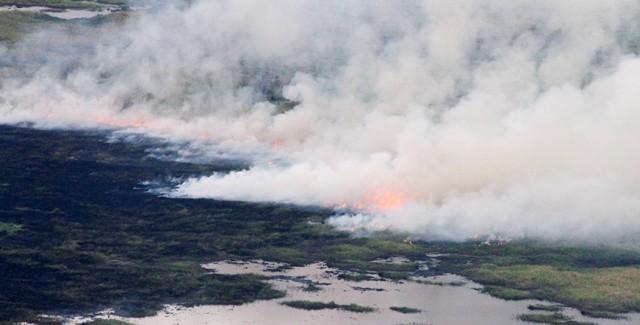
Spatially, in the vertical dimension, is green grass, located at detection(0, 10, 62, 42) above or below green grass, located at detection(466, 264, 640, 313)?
above

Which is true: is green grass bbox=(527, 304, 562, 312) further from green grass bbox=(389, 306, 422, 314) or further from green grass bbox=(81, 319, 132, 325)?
green grass bbox=(81, 319, 132, 325)

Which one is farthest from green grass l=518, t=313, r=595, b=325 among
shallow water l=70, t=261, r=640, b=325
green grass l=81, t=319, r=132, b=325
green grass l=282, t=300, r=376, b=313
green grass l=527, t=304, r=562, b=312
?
green grass l=81, t=319, r=132, b=325

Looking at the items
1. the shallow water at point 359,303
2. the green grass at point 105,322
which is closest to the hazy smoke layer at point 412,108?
the shallow water at point 359,303

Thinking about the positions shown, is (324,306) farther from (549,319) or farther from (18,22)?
(18,22)

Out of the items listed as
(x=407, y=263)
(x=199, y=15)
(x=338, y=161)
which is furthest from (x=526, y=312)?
(x=199, y=15)

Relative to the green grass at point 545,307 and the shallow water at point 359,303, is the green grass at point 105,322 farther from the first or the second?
the green grass at point 545,307

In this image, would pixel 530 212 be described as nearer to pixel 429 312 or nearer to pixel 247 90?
pixel 429 312
